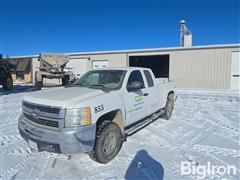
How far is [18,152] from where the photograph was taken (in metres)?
4.63

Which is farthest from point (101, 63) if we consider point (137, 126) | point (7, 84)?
point (137, 126)

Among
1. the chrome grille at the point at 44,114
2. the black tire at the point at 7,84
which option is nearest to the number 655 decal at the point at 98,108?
the chrome grille at the point at 44,114

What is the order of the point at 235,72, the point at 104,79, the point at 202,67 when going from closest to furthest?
1. the point at 104,79
2. the point at 235,72
3. the point at 202,67

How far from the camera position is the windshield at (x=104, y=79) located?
487cm

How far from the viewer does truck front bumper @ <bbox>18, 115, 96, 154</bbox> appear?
350 centimetres

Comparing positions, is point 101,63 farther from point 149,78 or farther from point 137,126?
point 137,126

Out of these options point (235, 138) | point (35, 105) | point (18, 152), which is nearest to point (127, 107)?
point (35, 105)

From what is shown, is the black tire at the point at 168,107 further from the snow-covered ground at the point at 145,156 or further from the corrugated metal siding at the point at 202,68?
the corrugated metal siding at the point at 202,68

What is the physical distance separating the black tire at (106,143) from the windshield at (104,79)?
971mm

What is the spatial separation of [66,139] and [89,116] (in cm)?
53

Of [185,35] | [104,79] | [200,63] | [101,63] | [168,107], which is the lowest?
[168,107]

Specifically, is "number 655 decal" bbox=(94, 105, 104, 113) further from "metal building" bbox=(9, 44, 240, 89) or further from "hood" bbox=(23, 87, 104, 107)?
"metal building" bbox=(9, 44, 240, 89)

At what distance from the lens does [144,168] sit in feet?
13.0

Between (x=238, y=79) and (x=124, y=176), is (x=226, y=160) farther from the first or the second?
(x=238, y=79)
